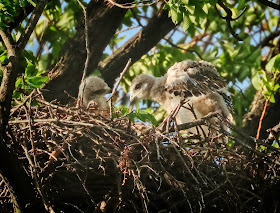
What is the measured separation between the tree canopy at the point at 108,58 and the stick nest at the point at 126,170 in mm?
41

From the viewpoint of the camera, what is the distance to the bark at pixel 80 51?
5480 mm

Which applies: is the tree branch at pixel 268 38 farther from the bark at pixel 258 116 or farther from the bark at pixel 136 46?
the bark at pixel 136 46

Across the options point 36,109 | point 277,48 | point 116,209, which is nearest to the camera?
point 116,209

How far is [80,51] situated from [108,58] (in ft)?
1.98

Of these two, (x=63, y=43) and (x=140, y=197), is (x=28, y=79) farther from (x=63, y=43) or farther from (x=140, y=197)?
(x=63, y=43)

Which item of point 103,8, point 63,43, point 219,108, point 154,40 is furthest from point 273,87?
point 63,43

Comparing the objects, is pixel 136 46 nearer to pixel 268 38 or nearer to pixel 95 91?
pixel 95 91

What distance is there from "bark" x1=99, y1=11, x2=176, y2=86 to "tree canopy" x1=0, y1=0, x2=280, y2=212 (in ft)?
0.04

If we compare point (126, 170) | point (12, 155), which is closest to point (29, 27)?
point (12, 155)

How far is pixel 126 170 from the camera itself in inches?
146

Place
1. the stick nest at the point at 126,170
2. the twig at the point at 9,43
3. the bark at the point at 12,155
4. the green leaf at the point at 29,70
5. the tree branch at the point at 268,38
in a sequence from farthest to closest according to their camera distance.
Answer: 1. the tree branch at the point at 268,38
2. the green leaf at the point at 29,70
3. the stick nest at the point at 126,170
4. the twig at the point at 9,43
5. the bark at the point at 12,155

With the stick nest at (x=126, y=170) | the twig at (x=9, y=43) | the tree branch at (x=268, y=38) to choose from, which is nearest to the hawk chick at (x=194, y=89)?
the stick nest at (x=126, y=170)

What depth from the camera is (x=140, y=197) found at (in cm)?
379

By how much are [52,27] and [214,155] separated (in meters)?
3.17
